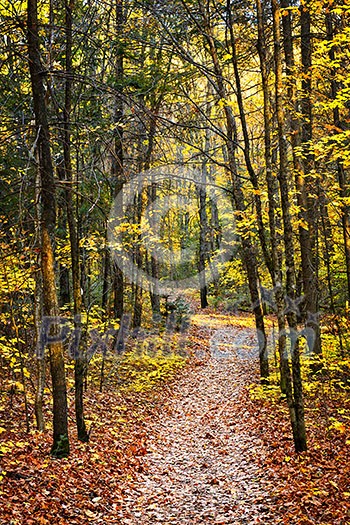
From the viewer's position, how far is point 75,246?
26.5 ft

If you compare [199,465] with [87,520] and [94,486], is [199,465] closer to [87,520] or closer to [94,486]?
[94,486]

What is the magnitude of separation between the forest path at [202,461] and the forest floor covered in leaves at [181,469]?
21mm

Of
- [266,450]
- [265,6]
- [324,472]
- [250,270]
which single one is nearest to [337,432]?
[266,450]

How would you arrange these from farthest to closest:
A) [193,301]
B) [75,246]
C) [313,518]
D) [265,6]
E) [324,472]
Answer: [193,301] → [265,6] → [75,246] → [324,472] → [313,518]

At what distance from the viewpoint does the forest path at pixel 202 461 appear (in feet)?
20.2

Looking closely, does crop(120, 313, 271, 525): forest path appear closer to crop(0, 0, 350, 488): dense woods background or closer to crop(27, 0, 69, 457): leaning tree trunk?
crop(0, 0, 350, 488): dense woods background

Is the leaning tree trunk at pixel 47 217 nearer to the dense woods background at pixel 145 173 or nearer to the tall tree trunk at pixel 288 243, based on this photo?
the dense woods background at pixel 145 173

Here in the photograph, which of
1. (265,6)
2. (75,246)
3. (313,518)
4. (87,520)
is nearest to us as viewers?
(313,518)

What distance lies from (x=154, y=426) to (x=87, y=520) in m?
5.05

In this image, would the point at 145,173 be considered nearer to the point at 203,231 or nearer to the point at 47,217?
the point at 47,217

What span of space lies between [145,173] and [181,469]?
958 cm

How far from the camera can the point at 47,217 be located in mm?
6895

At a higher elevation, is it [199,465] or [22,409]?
[22,409]


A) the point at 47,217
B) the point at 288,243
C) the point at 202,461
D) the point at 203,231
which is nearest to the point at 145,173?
the point at 47,217
